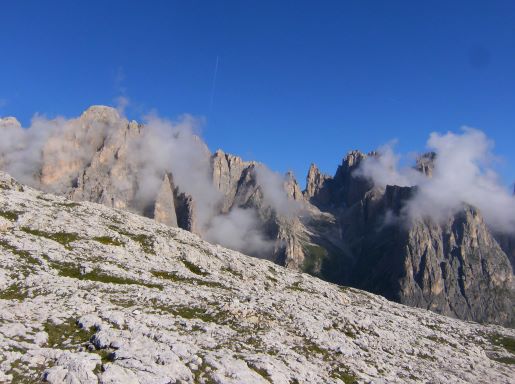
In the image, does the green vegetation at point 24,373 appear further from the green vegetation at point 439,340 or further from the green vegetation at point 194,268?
the green vegetation at point 439,340

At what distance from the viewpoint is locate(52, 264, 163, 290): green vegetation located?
5253 cm

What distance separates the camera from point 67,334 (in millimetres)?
33562

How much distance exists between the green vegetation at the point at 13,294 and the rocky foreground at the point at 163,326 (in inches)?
6.8

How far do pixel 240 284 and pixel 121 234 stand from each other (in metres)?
23.8

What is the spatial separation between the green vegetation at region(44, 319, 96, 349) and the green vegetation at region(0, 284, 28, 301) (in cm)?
782

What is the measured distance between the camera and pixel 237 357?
3431 cm

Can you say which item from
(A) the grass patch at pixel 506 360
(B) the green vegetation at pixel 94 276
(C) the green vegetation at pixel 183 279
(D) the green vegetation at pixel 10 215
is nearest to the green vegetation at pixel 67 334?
(B) the green vegetation at pixel 94 276

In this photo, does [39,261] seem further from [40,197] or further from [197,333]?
[40,197]

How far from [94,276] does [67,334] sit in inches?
814

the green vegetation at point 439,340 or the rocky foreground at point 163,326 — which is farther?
the green vegetation at point 439,340

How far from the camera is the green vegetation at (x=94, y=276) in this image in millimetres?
52531

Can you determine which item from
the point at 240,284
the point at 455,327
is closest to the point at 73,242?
the point at 240,284

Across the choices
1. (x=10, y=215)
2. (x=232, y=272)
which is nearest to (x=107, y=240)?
(x=10, y=215)

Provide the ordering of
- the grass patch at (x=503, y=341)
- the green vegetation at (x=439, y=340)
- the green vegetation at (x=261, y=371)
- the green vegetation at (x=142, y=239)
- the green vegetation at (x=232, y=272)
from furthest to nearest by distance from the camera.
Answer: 1. the grass patch at (x=503, y=341)
2. the green vegetation at (x=232, y=272)
3. the green vegetation at (x=142, y=239)
4. the green vegetation at (x=439, y=340)
5. the green vegetation at (x=261, y=371)
